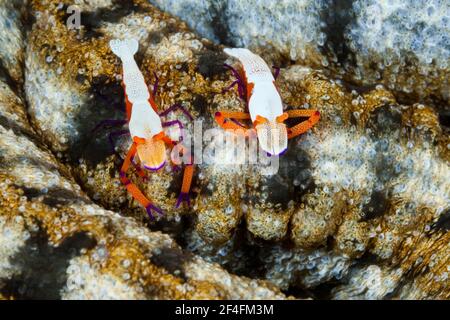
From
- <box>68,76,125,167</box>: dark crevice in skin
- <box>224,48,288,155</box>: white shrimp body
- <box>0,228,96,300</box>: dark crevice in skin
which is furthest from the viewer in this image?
<box>68,76,125,167</box>: dark crevice in skin

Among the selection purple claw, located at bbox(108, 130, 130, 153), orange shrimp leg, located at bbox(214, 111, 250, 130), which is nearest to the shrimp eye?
purple claw, located at bbox(108, 130, 130, 153)

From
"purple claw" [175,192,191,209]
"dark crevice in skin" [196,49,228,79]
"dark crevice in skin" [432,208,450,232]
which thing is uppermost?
"dark crevice in skin" [196,49,228,79]

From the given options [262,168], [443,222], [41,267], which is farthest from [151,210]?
[443,222]

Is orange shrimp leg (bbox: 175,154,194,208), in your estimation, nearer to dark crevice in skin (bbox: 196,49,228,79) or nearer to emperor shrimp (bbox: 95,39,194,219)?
emperor shrimp (bbox: 95,39,194,219)

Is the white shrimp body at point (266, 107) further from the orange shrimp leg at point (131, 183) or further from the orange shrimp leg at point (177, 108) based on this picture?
the orange shrimp leg at point (131, 183)

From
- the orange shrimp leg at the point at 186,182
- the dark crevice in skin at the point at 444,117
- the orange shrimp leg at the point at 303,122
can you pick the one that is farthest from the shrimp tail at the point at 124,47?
the dark crevice in skin at the point at 444,117

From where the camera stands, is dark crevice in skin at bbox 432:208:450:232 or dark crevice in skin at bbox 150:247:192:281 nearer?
dark crevice in skin at bbox 150:247:192:281

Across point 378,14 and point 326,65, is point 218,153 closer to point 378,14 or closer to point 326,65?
point 326,65
